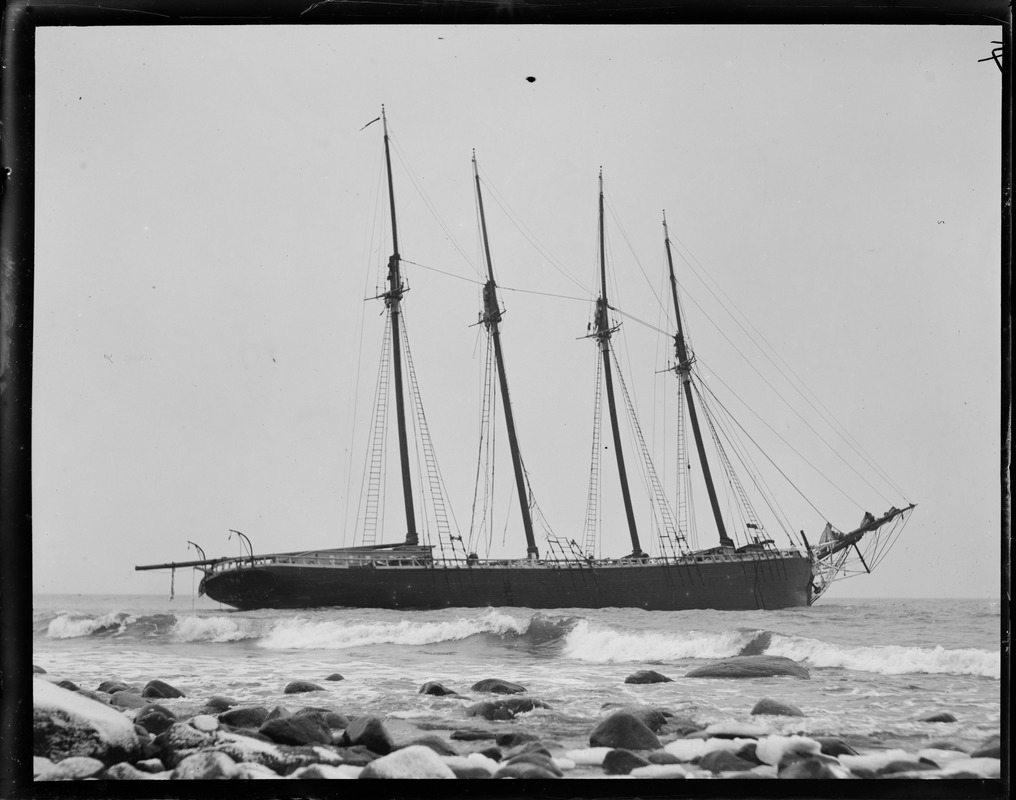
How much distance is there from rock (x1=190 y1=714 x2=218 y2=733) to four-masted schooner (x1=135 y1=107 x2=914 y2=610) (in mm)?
1872

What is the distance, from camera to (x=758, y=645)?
25.6 feet

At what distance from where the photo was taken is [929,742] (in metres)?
5.86

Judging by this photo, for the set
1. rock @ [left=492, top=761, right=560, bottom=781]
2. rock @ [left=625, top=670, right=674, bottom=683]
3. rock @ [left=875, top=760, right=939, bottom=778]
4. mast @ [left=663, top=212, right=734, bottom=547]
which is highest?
mast @ [left=663, top=212, right=734, bottom=547]

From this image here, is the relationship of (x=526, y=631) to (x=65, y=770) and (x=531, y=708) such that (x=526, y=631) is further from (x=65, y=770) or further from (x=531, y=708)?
(x=65, y=770)

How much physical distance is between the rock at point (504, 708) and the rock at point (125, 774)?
213 centimetres

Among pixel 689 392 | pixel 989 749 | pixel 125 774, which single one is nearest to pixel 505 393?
pixel 689 392

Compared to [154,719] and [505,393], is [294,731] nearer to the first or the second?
[154,719]

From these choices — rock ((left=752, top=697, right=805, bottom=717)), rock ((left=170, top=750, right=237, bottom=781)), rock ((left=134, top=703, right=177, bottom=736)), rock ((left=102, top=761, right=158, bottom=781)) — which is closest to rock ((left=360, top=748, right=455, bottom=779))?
rock ((left=170, top=750, right=237, bottom=781))

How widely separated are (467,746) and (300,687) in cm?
161

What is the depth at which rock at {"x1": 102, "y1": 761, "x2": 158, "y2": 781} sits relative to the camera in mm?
5586

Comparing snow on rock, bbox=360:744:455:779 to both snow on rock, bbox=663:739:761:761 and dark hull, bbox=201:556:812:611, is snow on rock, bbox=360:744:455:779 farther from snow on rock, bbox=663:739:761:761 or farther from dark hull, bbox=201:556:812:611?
dark hull, bbox=201:556:812:611

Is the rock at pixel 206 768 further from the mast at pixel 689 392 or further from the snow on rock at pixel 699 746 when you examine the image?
the mast at pixel 689 392

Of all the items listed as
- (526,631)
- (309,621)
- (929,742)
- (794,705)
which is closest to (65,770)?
(309,621)

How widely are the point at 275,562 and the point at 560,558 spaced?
309cm
